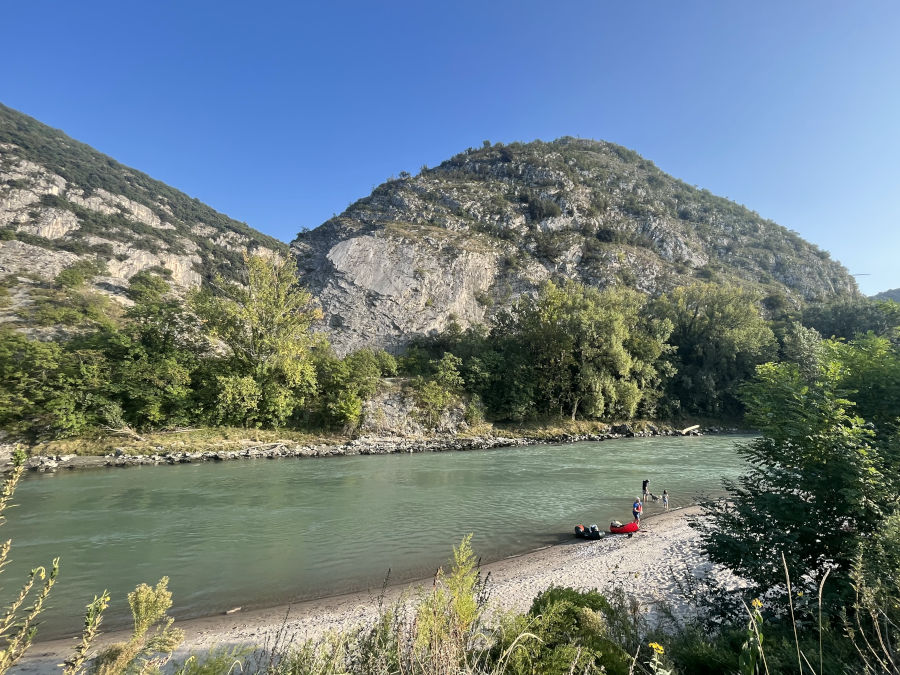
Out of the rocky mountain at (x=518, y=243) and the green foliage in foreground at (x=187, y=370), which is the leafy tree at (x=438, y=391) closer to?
the green foliage in foreground at (x=187, y=370)

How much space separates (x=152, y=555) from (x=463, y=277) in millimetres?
57678

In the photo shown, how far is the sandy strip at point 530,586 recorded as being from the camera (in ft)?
25.6

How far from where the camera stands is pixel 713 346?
50.4 meters

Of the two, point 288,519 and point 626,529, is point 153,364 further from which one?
point 626,529

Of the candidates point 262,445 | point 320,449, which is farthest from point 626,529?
point 262,445

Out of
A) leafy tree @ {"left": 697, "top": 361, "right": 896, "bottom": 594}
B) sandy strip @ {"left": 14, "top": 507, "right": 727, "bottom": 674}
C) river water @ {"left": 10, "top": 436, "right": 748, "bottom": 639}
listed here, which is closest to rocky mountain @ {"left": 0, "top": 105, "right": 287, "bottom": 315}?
river water @ {"left": 10, "top": 436, "right": 748, "bottom": 639}

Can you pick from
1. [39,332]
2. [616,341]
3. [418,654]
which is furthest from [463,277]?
[418,654]

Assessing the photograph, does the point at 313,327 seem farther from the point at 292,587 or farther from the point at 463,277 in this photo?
the point at 292,587

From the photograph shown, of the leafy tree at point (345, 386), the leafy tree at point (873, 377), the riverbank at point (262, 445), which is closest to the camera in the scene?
the leafy tree at point (873, 377)

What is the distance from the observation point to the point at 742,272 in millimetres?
92062

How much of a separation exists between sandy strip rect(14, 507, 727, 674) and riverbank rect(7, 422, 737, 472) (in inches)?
831

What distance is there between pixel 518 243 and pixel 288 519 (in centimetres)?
7299

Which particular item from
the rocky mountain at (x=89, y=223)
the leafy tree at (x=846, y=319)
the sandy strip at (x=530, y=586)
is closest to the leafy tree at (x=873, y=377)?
the sandy strip at (x=530, y=586)

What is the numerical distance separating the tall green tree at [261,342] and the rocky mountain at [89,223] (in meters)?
25.9
